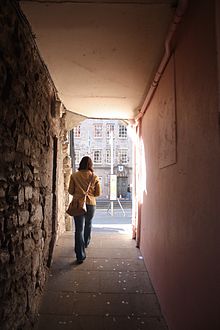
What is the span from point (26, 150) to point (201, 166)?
1440mm

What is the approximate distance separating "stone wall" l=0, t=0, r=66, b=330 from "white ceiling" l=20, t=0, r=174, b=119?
20 cm

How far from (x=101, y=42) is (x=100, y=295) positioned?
260cm

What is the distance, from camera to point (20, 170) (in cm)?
218

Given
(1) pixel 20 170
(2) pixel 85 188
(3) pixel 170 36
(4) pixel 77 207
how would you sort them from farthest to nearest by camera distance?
1. (2) pixel 85 188
2. (4) pixel 77 207
3. (3) pixel 170 36
4. (1) pixel 20 170

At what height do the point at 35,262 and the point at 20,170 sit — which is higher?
the point at 20,170

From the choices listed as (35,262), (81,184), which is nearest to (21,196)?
(35,262)

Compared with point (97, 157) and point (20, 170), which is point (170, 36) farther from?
point (97, 157)

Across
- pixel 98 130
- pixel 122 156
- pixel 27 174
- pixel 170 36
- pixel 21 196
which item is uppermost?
pixel 98 130

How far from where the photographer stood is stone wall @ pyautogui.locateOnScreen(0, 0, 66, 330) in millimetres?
1833

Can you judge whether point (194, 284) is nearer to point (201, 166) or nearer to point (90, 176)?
point (201, 166)

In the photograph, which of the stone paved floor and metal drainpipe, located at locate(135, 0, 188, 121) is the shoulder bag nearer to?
the stone paved floor

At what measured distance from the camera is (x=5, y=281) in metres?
1.84

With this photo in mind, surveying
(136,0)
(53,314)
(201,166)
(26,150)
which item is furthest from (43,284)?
(136,0)

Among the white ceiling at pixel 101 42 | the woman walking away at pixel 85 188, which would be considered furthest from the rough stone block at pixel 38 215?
the white ceiling at pixel 101 42
